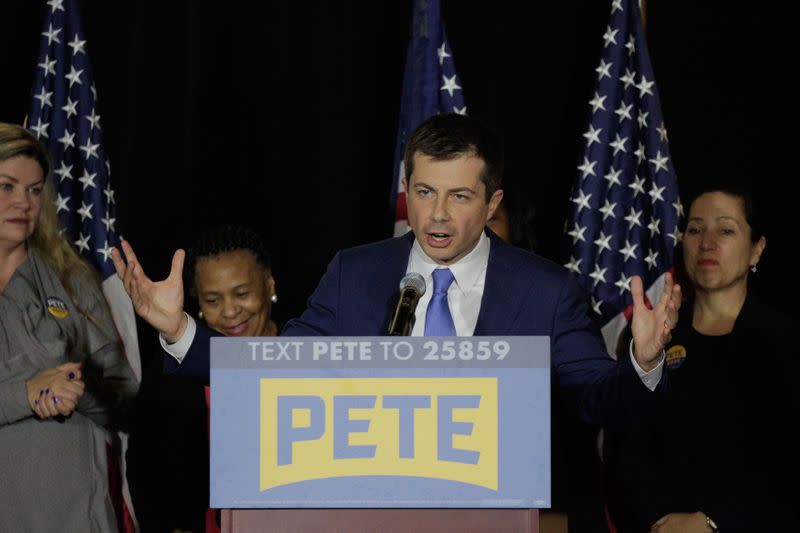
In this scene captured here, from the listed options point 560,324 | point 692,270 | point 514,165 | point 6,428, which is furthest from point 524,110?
point 6,428

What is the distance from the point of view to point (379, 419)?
1744 millimetres

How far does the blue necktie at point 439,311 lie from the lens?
237cm

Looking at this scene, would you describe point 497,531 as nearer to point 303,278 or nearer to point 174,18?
point 303,278

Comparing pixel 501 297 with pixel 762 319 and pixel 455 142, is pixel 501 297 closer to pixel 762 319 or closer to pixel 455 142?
pixel 455 142

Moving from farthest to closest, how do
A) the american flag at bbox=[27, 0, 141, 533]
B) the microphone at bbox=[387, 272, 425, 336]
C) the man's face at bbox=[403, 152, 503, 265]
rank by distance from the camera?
the american flag at bbox=[27, 0, 141, 533] → the man's face at bbox=[403, 152, 503, 265] → the microphone at bbox=[387, 272, 425, 336]

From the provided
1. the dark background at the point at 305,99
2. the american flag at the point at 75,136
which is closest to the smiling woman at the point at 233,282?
the american flag at the point at 75,136

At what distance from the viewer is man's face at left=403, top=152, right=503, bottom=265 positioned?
2.37 metres

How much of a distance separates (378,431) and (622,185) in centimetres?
234

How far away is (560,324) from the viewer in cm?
241

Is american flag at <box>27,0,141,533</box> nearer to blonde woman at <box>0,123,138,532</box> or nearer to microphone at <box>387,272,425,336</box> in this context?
blonde woman at <box>0,123,138,532</box>

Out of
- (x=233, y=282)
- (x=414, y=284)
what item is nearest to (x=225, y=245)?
(x=233, y=282)

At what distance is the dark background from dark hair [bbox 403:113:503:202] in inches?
62.7

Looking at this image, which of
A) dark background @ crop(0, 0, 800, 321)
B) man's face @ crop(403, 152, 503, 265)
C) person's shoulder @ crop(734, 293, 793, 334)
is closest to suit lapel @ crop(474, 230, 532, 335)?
man's face @ crop(403, 152, 503, 265)

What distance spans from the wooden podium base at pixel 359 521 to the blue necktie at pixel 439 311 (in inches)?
25.6
